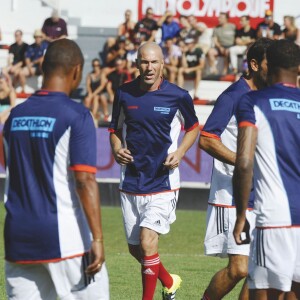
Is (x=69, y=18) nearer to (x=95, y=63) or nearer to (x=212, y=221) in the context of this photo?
(x=95, y=63)

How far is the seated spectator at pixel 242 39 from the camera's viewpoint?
24.9 meters

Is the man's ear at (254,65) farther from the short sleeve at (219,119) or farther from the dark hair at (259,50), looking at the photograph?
the short sleeve at (219,119)

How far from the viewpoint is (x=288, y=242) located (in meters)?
6.13

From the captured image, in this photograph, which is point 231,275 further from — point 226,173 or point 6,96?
point 6,96

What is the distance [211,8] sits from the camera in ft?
93.0

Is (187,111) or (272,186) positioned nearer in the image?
(272,186)

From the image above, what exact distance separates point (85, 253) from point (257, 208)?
49.2 inches

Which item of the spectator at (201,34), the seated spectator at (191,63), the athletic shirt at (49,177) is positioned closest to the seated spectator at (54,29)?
the seated spectator at (191,63)

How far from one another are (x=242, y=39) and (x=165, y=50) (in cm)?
210

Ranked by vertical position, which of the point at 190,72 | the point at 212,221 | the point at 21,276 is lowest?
the point at 190,72

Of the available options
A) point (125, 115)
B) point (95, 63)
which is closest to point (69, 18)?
point (95, 63)

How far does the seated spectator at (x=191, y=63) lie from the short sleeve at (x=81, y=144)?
63.5 ft

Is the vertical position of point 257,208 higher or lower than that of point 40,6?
higher

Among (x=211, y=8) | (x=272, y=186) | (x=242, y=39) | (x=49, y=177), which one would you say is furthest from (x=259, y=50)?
(x=211, y=8)
